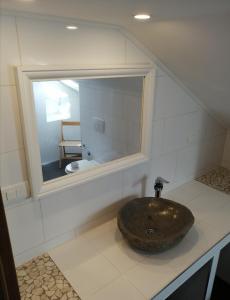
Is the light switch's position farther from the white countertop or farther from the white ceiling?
the white ceiling

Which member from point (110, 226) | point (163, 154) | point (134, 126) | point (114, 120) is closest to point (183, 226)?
point (110, 226)

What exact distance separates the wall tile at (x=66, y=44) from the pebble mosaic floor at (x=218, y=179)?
4.54 ft

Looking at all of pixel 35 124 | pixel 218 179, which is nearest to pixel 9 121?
pixel 35 124

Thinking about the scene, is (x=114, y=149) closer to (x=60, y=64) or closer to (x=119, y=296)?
(x=60, y=64)

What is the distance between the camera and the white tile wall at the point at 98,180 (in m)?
1.02

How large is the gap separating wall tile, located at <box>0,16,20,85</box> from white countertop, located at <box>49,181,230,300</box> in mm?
987

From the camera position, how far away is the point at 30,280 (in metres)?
1.20

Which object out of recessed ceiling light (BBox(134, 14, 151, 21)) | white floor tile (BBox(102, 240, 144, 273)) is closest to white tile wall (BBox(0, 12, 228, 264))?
white floor tile (BBox(102, 240, 144, 273))

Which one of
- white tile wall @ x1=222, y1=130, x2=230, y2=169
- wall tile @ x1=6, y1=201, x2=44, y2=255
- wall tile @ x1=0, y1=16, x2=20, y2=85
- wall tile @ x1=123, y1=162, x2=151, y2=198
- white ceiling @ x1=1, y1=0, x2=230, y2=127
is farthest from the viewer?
white tile wall @ x1=222, y1=130, x2=230, y2=169

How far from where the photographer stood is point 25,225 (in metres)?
1.24

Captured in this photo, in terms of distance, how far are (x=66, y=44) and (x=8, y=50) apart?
275 millimetres

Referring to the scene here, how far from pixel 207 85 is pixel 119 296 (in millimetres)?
1364

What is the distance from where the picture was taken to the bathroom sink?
1.26 meters

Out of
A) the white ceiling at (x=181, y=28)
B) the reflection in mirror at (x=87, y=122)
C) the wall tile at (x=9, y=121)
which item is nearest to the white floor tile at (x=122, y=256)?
the reflection in mirror at (x=87, y=122)
